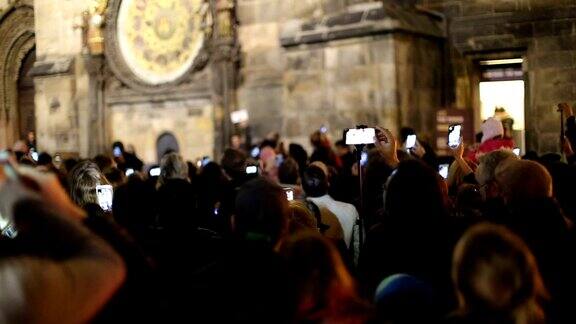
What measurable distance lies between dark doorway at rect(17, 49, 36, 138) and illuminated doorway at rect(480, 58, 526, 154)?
39.5 ft

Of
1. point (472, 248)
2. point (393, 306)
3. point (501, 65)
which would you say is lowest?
point (393, 306)

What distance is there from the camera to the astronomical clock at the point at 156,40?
49.2 feet

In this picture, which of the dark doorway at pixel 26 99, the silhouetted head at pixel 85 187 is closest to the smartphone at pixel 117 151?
the silhouetted head at pixel 85 187

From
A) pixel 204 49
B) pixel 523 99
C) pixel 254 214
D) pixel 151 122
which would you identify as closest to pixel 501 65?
pixel 523 99

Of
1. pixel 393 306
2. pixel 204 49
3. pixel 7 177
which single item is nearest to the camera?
pixel 7 177

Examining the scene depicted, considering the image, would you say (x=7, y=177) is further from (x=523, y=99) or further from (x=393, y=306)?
(x=523, y=99)

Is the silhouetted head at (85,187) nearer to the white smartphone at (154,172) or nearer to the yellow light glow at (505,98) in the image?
the white smartphone at (154,172)

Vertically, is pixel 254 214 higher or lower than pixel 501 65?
lower

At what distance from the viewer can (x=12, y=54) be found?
2134 centimetres

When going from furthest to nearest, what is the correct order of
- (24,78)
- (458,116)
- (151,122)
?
(24,78)
(151,122)
(458,116)

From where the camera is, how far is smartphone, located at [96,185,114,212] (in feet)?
17.2

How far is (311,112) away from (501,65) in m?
3.61

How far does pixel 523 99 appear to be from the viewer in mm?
13711

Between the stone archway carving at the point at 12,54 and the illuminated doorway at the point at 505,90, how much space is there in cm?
1154
